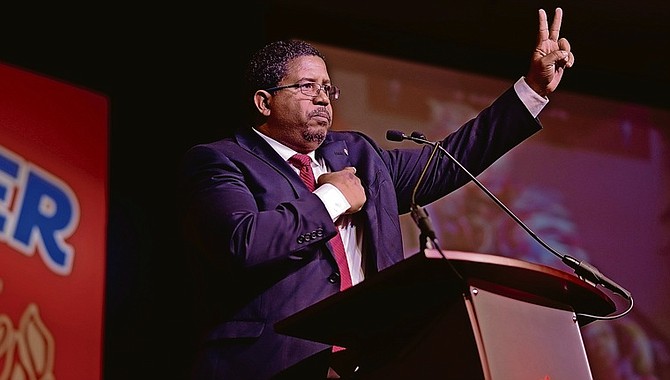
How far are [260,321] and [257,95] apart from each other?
27.7 inches

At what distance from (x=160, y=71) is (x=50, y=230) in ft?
2.62

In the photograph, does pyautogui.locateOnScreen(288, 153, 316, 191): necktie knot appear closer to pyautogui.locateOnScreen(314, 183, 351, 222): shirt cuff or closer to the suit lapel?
the suit lapel

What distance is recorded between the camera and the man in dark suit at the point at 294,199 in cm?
209

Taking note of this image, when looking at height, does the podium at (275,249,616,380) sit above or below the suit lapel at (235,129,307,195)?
below

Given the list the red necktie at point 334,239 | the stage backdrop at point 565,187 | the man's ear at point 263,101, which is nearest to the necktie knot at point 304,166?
the red necktie at point 334,239

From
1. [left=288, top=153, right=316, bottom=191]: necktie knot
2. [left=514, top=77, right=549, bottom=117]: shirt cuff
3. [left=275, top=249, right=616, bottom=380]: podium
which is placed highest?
[left=514, top=77, right=549, bottom=117]: shirt cuff

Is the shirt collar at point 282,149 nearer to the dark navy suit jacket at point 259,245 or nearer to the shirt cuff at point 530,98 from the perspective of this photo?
the dark navy suit jacket at point 259,245

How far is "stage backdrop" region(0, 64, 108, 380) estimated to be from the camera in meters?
3.21

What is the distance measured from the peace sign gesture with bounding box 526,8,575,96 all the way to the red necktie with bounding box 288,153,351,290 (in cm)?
61

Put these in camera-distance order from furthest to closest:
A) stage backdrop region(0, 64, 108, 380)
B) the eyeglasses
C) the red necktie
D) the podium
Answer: stage backdrop region(0, 64, 108, 380) < the eyeglasses < the red necktie < the podium

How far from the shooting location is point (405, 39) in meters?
4.47

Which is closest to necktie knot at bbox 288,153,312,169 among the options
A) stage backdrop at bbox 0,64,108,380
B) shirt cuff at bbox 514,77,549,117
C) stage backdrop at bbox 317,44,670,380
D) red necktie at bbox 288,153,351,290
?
red necktie at bbox 288,153,351,290

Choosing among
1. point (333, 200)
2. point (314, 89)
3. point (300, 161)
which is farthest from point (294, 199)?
point (314, 89)

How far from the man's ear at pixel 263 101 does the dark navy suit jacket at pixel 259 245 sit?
92 mm
